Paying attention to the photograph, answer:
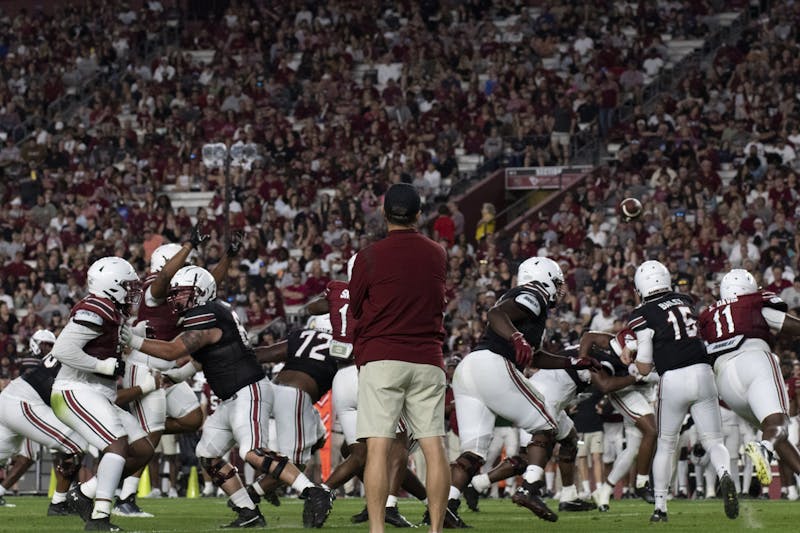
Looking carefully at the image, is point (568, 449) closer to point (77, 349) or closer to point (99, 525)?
point (99, 525)

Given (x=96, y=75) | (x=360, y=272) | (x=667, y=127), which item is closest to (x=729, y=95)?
(x=667, y=127)

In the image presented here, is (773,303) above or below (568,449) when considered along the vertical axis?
above

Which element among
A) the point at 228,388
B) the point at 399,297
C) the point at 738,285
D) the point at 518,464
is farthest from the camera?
the point at 518,464

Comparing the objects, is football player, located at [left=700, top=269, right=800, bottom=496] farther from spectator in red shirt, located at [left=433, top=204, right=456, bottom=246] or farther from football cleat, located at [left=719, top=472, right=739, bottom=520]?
spectator in red shirt, located at [left=433, top=204, right=456, bottom=246]

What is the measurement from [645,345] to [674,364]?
26 cm

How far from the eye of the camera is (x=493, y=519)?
38.4 feet

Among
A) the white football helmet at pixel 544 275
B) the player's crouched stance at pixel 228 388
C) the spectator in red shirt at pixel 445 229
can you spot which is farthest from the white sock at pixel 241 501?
the spectator in red shirt at pixel 445 229

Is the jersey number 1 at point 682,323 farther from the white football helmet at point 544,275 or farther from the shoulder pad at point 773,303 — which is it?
the white football helmet at point 544,275

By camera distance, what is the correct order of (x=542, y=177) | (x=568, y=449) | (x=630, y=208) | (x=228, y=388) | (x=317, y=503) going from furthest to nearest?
1. (x=542, y=177)
2. (x=630, y=208)
3. (x=568, y=449)
4. (x=228, y=388)
5. (x=317, y=503)

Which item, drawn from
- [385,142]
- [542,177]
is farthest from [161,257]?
[385,142]

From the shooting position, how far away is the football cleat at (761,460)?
10414mm

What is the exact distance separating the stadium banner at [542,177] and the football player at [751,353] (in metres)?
13.2

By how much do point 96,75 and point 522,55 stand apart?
9.69 m

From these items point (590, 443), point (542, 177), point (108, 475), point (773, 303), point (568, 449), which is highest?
point (542, 177)
